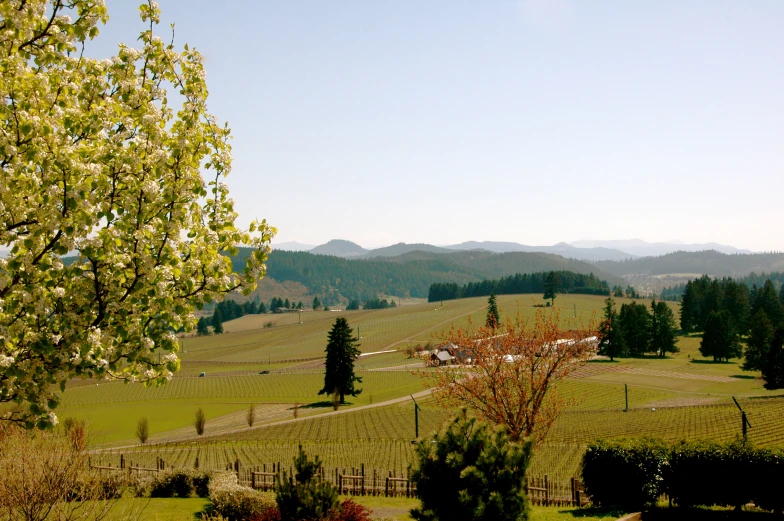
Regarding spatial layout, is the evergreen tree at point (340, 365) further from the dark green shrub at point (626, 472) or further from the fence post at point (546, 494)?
the dark green shrub at point (626, 472)

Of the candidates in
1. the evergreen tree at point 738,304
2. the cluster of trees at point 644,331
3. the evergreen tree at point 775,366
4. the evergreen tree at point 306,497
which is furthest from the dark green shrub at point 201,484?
the evergreen tree at point 738,304

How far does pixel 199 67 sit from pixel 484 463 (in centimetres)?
987

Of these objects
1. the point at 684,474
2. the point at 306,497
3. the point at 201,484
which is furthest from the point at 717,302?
the point at 306,497

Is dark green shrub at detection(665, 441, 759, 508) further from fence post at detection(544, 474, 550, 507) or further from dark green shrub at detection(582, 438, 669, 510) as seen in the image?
fence post at detection(544, 474, 550, 507)

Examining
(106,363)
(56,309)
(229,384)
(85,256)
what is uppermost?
(85,256)

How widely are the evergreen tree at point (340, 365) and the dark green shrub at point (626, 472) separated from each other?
6195cm

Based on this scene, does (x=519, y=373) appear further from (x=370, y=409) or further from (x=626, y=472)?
(x=370, y=409)

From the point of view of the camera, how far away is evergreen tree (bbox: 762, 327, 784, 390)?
3091 inches

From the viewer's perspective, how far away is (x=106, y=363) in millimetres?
7715

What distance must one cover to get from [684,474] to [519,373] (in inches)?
383

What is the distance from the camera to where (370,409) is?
250 feet

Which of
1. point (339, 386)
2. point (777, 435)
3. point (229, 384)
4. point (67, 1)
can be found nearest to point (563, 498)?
point (67, 1)

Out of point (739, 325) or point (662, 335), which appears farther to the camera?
point (739, 325)

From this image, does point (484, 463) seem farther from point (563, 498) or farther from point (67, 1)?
point (563, 498)
